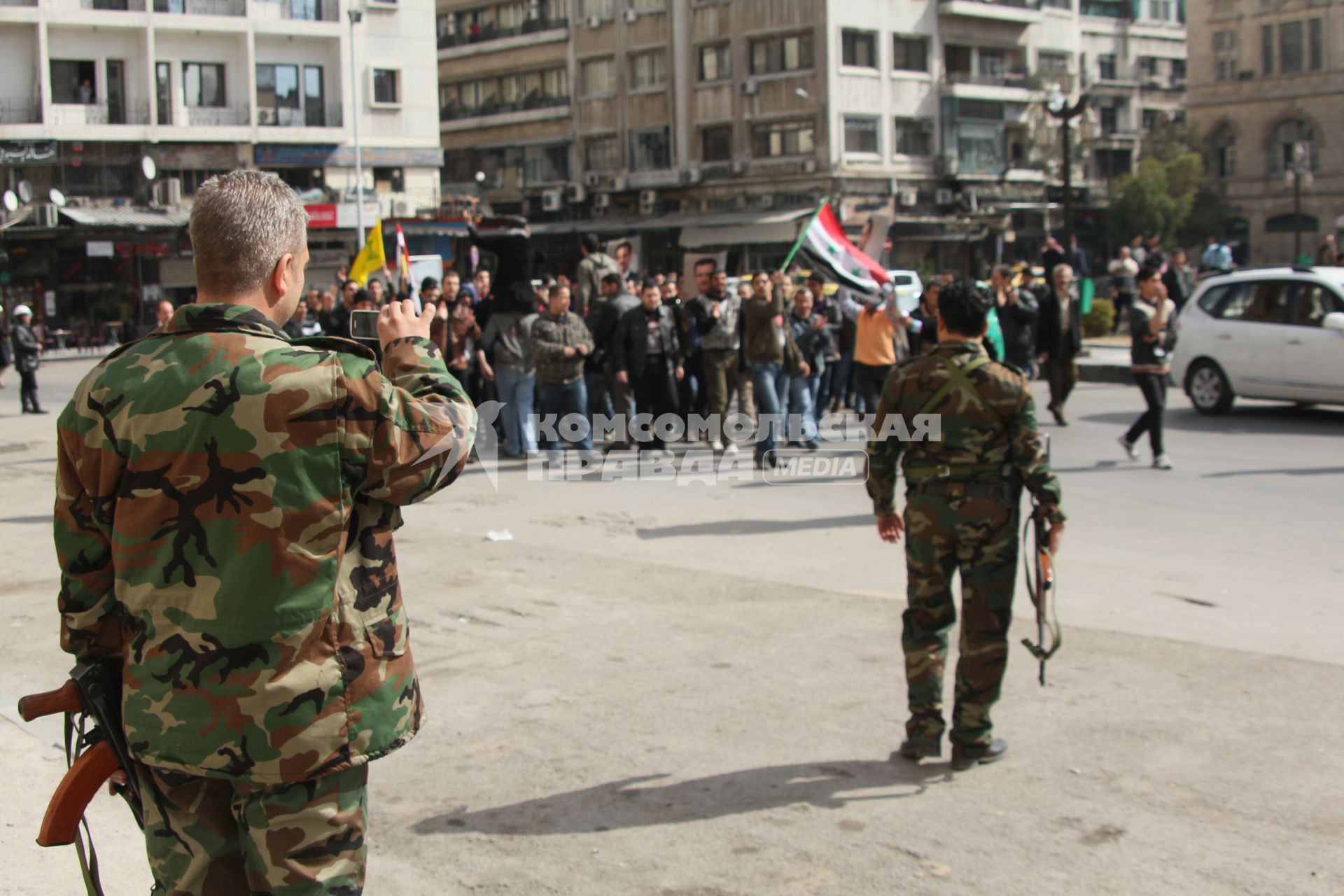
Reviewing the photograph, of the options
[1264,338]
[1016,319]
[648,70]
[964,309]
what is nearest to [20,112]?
[648,70]

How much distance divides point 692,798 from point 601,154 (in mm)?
53227

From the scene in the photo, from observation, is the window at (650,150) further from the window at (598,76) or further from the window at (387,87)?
the window at (387,87)

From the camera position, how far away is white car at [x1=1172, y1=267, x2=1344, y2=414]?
14406 millimetres

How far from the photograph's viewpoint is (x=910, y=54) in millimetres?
51281

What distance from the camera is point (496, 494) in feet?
35.8

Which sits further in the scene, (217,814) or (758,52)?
(758,52)

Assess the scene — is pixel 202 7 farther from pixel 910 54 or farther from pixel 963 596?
pixel 963 596

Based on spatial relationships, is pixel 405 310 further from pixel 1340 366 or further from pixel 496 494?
pixel 1340 366

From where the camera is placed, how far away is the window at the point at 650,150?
53197 mm

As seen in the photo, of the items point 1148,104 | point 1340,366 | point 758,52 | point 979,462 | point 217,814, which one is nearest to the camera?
point 217,814

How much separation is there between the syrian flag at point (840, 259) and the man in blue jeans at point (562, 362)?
7.18ft

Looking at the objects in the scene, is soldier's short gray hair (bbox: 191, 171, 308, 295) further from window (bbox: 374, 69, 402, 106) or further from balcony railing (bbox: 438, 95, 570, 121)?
balcony railing (bbox: 438, 95, 570, 121)

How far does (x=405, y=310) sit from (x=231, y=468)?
1.55 ft

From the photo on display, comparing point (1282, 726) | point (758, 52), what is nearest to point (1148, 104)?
point (758, 52)
